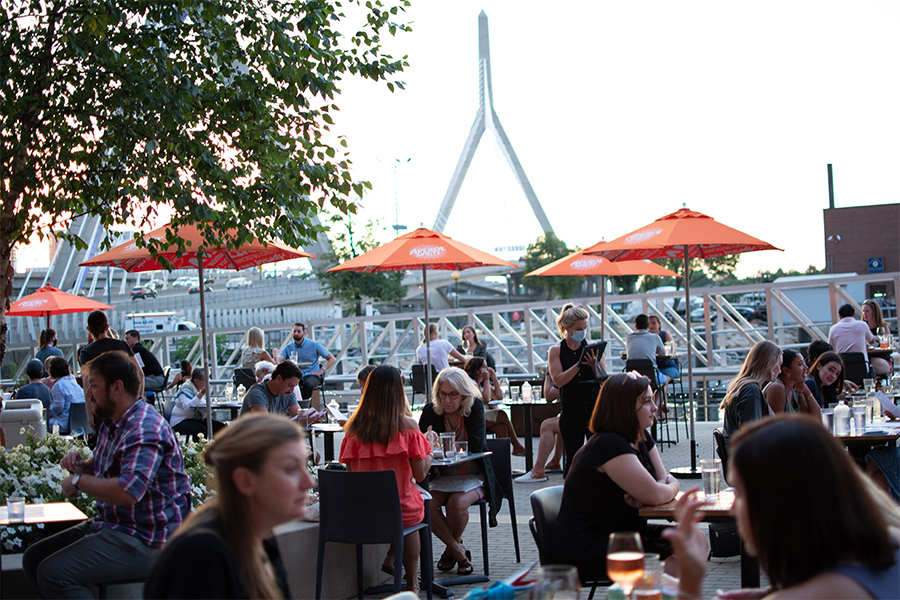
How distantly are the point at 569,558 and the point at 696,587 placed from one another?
1.66 meters

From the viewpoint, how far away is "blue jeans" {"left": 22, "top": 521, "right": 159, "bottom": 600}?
3.56 meters

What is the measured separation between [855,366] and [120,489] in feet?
29.5

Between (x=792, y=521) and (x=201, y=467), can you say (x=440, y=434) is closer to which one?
(x=201, y=467)

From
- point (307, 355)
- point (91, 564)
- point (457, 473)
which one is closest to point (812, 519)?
point (91, 564)

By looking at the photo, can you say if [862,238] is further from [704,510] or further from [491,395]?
[704,510]

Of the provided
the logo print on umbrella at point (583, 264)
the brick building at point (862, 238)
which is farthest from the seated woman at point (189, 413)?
the brick building at point (862, 238)

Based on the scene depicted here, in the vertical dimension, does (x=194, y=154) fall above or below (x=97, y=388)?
above

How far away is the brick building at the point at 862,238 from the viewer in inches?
2299

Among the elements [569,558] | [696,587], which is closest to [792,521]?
[696,587]

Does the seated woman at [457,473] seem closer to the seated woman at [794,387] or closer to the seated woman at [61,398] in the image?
the seated woman at [794,387]

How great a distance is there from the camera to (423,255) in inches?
371

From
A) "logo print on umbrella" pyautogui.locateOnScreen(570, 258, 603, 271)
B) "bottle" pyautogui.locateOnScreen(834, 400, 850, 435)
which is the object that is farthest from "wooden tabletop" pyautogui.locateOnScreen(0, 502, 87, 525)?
"logo print on umbrella" pyautogui.locateOnScreen(570, 258, 603, 271)

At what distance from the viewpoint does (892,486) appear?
5.84m

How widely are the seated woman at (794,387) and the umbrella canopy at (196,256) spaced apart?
13.1ft
